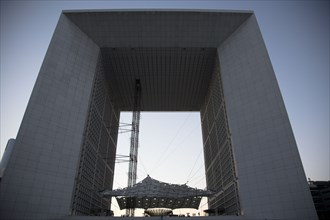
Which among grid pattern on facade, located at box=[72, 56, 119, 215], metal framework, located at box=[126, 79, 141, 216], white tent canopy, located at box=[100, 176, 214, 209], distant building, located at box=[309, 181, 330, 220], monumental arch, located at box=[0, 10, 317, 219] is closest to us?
monumental arch, located at box=[0, 10, 317, 219]

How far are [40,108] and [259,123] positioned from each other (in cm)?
2540

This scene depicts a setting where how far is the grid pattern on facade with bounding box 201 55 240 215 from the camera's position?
3278 centimetres

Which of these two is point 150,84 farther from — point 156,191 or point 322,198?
point 322,198

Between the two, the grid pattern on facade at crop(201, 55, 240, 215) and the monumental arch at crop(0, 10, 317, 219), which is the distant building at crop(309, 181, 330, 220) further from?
the monumental arch at crop(0, 10, 317, 219)

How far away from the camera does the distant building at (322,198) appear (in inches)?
3206

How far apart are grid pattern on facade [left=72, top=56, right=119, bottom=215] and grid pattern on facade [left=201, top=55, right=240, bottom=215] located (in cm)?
1713

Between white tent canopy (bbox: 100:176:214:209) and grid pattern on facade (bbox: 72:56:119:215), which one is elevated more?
grid pattern on facade (bbox: 72:56:119:215)

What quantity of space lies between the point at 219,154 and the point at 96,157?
1872 centimetres

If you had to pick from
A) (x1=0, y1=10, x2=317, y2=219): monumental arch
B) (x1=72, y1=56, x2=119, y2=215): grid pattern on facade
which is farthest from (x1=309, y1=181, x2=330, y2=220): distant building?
(x1=72, y1=56, x2=119, y2=215): grid pattern on facade

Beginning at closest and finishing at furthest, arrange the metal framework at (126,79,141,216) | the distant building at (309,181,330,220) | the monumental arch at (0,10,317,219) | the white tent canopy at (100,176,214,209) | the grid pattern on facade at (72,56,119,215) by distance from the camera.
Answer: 1. the monumental arch at (0,10,317,219)
2. the grid pattern on facade at (72,56,119,215)
3. the white tent canopy at (100,176,214,209)
4. the metal framework at (126,79,141,216)
5. the distant building at (309,181,330,220)

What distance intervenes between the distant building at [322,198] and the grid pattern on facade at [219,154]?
54164 mm

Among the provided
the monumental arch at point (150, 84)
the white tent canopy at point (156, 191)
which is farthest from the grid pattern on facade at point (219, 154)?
the white tent canopy at point (156, 191)

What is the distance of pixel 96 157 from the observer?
125 ft

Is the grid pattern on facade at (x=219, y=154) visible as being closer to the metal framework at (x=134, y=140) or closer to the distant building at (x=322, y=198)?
the metal framework at (x=134, y=140)
